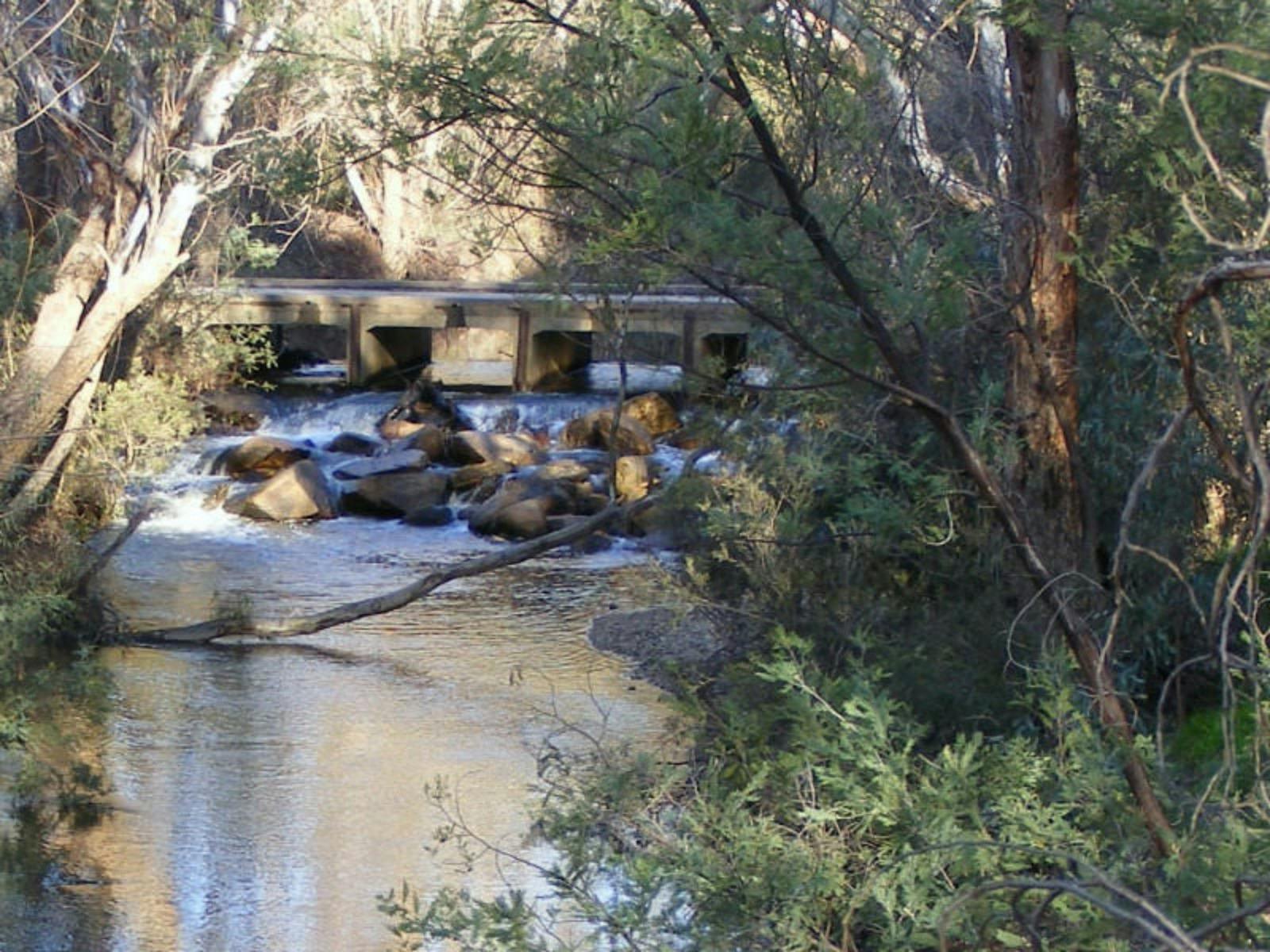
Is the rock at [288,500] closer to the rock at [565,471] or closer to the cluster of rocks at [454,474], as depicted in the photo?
the cluster of rocks at [454,474]

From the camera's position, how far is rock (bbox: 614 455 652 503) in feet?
49.3

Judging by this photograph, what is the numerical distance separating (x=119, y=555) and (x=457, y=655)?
366cm

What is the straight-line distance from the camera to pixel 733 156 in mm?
4285

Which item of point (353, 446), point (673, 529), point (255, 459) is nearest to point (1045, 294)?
point (673, 529)

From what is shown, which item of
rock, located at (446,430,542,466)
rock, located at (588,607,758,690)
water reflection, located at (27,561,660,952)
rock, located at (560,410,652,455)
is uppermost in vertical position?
rock, located at (560,410,652,455)

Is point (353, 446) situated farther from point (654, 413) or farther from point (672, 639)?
point (672, 639)

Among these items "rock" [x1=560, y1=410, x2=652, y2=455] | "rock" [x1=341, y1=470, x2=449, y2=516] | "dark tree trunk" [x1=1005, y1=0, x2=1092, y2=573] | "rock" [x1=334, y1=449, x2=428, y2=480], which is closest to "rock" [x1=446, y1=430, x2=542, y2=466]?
"rock" [x1=334, y1=449, x2=428, y2=480]

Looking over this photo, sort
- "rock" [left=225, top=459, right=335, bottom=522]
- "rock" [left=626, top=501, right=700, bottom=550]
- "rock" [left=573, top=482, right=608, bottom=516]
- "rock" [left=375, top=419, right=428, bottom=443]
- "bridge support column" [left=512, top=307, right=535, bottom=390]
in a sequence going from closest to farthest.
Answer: "rock" [left=626, top=501, right=700, bottom=550] < "rock" [left=573, top=482, right=608, bottom=516] < "rock" [left=225, top=459, right=335, bottom=522] < "rock" [left=375, top=419, right=428, bottom=443] < "bridge support column" [left=512, top=307, right=535, bottom=390]

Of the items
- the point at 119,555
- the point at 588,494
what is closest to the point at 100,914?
the point at 119,555

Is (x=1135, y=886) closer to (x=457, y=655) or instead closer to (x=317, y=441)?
(x=457, y=655)

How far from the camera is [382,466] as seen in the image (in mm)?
15750

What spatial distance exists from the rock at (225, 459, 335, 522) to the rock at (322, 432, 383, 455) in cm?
166

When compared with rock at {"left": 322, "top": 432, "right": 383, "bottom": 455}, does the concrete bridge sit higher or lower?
higher

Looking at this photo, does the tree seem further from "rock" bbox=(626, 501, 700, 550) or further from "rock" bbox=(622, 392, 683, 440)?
"rock" bbox=(622, 392, 683, 440)
